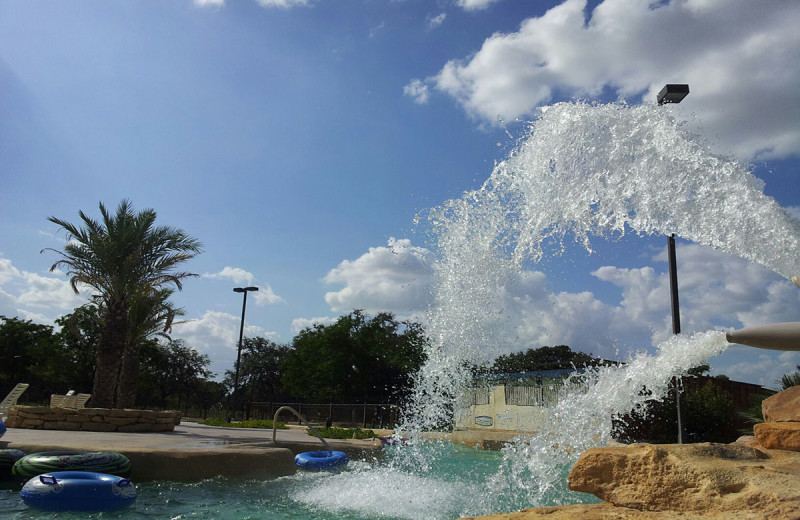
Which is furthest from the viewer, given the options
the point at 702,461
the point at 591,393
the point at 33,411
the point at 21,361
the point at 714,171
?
the point at 21,361

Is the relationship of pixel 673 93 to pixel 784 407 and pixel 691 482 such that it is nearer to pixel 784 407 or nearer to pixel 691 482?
pixel 784 407

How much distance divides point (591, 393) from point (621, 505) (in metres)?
2.07

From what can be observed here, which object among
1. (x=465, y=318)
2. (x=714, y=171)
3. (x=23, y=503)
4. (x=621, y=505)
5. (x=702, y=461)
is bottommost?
(x=23, y=503)

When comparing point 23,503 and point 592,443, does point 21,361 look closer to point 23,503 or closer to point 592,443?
point 23,503

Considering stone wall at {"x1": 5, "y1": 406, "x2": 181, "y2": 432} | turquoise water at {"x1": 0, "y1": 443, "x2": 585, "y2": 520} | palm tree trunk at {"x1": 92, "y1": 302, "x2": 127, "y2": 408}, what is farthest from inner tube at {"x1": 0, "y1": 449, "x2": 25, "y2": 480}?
palm tree trunk at {"x1": 92, "y1": 302, "x2": 127, "y2": 408}

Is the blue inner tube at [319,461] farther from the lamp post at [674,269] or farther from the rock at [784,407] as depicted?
the rock at [784,407]

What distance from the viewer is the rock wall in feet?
10.7

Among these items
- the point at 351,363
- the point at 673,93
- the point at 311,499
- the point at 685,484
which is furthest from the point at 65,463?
the point at 351,363

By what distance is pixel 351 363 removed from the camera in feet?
124

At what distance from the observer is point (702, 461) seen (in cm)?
377

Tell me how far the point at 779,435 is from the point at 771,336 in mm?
2048

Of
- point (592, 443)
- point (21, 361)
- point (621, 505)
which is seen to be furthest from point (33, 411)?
point (21, 361)

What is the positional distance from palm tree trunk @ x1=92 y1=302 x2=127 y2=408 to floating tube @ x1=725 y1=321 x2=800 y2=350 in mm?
18658

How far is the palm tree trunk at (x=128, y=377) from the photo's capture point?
23.0 m
